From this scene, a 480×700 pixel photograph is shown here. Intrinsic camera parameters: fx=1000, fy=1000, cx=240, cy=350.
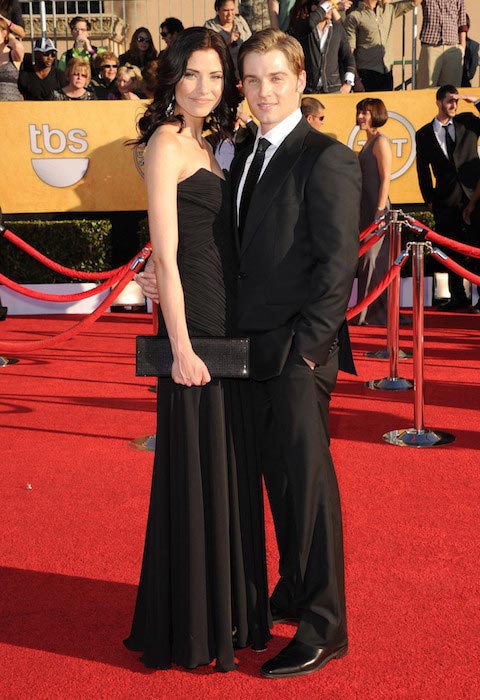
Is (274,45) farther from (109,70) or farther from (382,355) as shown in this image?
(109,70)

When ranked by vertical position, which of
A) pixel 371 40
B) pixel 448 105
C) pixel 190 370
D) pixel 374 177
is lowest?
pixel 190 370

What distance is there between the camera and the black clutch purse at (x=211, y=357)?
3006 mm

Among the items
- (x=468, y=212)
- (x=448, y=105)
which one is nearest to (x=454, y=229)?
(x=468, y=212)

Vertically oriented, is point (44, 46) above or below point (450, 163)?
above

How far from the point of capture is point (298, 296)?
299 cm

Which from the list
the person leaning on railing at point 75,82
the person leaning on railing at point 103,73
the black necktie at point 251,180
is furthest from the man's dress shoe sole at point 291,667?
the person leaning on railing at point 103,73

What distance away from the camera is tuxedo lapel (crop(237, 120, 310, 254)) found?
9.70 ft

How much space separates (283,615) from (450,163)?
798 centimetres

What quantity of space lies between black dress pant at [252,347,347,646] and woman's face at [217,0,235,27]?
34.8ft

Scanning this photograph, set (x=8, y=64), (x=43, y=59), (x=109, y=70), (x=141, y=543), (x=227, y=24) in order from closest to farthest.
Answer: (x=141, y=543), (x=8, y=64), (x=43, y=59), (x=227, y=24), (x=109, y=70)

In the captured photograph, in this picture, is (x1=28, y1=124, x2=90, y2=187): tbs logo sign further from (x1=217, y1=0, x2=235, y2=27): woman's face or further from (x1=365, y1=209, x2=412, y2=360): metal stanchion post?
(x1=365, y1=209, x2=412, y2=360): metal stanchion post

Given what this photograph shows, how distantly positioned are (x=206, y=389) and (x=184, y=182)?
0.63 meters

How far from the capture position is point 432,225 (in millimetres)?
11531

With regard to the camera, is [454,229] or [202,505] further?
[454,229]
